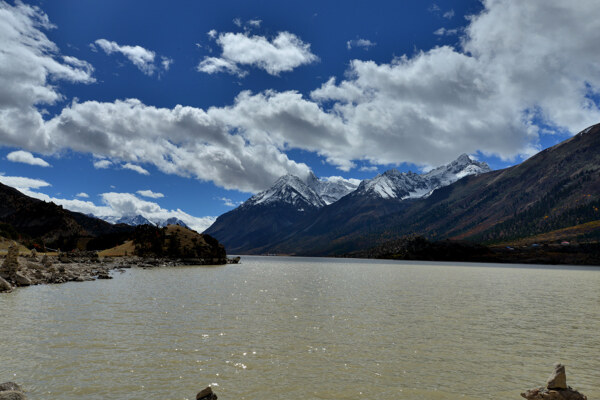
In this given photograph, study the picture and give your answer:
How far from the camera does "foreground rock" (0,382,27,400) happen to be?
14.9 meters

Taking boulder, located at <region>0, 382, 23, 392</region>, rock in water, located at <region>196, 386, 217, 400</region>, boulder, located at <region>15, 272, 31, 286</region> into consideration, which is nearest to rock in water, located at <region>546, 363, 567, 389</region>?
rock in water, located at <region>196, 386, 217, 400</region>

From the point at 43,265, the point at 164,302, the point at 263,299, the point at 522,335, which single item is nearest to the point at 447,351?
the point at 522,335

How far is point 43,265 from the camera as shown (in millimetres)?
91438

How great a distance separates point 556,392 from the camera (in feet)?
57.3

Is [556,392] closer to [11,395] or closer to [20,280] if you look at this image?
[11,395]

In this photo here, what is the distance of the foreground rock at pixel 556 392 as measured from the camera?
686 inches

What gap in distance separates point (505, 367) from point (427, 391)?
7.63 m

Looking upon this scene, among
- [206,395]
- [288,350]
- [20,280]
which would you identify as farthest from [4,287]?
[206,395]

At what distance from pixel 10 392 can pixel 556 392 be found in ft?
79.5

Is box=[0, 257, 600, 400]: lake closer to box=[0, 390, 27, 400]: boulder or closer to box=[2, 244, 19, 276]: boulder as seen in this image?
box=[0, 390, 27, 400]: boulder

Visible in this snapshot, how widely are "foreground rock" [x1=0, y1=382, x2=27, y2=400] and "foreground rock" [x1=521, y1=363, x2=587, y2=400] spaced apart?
2306cm

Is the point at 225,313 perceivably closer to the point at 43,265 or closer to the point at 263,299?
the point at 263,299

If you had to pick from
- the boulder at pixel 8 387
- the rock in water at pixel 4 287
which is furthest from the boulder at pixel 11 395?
the rock in water at pixel 4 287

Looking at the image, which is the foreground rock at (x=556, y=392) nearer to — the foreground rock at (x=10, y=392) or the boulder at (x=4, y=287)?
the foreground rock at (x=10, y=392)
